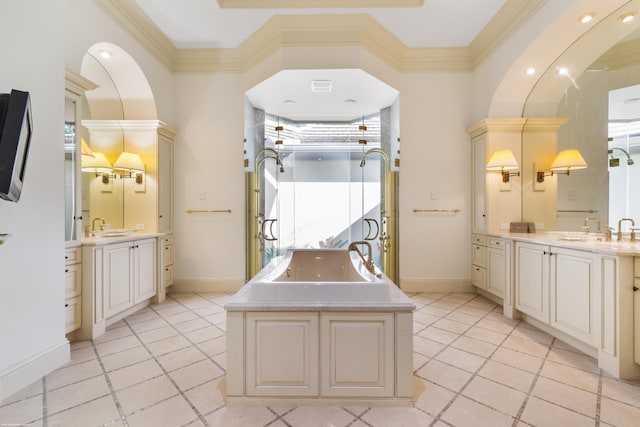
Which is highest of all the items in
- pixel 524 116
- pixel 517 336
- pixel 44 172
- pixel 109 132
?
pixel 524 116

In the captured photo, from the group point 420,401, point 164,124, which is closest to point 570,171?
point 420,401

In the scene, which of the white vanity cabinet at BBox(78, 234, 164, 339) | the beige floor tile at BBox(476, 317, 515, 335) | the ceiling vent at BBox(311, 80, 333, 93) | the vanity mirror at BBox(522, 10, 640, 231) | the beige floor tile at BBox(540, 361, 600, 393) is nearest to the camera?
the beige floor tile at BBox(540, 361, 600, 393)

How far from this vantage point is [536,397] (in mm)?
1568

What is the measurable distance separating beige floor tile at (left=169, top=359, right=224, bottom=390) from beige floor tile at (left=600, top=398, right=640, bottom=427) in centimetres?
207

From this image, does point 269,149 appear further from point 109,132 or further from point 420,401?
point 420,401

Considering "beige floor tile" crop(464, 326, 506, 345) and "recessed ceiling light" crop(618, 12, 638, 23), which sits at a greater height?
"recessed ceiling light" crop(618, 12, 638, 23)

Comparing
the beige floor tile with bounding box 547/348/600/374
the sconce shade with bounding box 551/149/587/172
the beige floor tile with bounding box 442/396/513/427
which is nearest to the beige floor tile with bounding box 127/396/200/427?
the beige floor tile with bounding box 442/396/513/427

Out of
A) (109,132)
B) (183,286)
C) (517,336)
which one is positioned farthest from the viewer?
(183,286)

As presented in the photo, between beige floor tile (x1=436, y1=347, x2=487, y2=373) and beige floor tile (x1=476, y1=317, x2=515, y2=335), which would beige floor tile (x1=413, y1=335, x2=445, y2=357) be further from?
beige floor tile (x1=476, y1=317, x2=515, y2=335)

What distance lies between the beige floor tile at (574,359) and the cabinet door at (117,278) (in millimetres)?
3407

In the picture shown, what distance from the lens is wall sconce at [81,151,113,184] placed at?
2791 mm

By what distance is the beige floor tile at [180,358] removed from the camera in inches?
74.8

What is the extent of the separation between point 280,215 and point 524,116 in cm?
323

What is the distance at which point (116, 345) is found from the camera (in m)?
2.19
